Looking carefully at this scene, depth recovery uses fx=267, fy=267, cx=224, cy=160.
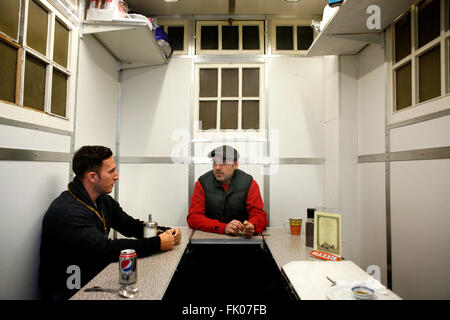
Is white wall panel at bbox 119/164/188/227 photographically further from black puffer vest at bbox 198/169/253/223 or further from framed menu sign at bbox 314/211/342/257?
framed menu sign at bbox 314/211/342/257

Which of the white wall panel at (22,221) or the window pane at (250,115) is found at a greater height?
the window pane at (250,115)

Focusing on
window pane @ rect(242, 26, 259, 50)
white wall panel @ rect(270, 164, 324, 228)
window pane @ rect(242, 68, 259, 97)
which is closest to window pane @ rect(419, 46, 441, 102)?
white wall panel @ rect(270, 164, 324, 228)

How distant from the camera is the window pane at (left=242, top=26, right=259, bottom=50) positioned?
2859mm

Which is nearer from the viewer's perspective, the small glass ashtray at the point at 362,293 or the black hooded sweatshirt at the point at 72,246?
the small glass ashtray at the point at 362,293

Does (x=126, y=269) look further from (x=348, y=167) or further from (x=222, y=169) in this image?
(x=348, y=167)

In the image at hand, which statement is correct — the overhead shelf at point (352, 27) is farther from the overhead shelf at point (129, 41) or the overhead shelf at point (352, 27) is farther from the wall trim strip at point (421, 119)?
the overhead shelf at point (129, 41)

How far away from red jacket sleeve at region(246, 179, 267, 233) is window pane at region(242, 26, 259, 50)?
5.02ft

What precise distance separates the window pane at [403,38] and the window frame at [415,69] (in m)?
0.02

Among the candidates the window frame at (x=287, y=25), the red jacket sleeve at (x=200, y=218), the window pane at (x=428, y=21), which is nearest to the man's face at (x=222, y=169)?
the red jacket sleeve at (x=200, y=218)

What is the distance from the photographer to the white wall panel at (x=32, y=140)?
1351 mm

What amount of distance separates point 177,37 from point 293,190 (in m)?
2.05

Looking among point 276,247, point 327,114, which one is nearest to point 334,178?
point 327,114

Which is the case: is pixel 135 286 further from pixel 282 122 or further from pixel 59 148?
pixel 282 122

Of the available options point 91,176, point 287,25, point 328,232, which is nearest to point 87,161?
point 91,176
